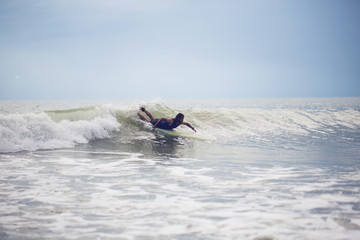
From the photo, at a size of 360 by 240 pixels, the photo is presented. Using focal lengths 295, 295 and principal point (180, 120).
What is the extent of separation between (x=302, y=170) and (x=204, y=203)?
11.9ft

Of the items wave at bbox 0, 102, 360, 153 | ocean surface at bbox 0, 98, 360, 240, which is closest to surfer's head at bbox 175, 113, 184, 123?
wave at bbox 0, 102, 360, 153

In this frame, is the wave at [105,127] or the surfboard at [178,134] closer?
the wave at [105,127]

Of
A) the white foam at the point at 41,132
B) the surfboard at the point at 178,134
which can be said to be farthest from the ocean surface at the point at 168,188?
the surfboard at the point at 178,134

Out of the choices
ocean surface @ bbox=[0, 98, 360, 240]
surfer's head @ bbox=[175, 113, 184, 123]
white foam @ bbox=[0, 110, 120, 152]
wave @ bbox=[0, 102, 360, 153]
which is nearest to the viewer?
ocean surface @ bbox=[0, 98, 360, 240]

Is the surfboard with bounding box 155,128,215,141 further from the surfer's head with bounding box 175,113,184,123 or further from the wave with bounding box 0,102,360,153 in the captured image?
the surfer's head with bounding box 175,113,184,123

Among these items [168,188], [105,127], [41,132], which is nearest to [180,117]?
[105,127]

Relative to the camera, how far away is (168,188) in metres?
5.73

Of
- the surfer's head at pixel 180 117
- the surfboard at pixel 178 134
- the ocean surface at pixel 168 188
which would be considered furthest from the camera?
the surfer's head at pixel 180 117

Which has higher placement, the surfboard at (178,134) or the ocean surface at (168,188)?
the surfboard at (178,134)

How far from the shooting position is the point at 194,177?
21.7 feet

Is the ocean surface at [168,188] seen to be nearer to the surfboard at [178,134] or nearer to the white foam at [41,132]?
the white foam at [41,132]

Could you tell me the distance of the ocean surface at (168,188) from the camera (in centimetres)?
387

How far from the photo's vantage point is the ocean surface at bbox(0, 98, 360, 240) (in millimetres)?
3867

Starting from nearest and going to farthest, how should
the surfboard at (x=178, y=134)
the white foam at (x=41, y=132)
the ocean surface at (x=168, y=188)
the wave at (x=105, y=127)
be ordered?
the ocean surface at (x=168, y=188)
the white foam at (x=41, y=132)
the wave at (x=105, y=127)
the surfboard at (x=178, y=134)
